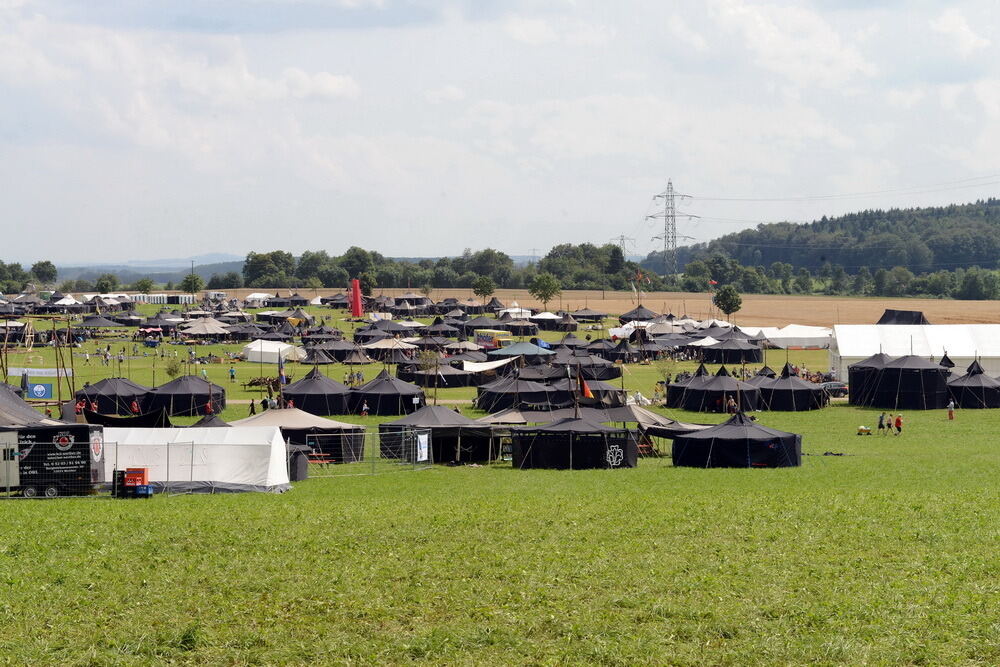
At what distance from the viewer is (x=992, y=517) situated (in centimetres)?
1966

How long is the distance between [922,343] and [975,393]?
978 centimetres

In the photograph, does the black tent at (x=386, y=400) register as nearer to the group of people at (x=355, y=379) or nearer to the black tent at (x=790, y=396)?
the group of people at (x=355, y=379)

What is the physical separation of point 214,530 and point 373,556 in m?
3.18

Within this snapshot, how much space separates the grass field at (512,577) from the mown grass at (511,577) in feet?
0.14

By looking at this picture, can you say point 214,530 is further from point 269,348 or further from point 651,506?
point 269,348

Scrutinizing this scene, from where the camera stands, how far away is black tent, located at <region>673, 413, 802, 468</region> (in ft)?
96.9

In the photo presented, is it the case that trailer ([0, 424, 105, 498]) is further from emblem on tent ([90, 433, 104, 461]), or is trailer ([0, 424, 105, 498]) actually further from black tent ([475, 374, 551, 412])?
black tent ([475, 374, 551, 412])

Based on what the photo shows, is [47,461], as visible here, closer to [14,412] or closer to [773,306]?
[14,412]

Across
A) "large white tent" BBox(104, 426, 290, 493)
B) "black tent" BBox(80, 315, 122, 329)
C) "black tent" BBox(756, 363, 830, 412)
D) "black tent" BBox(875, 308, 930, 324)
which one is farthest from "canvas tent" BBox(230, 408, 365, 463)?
"black tent" BBox(80, 315, 122, 329)

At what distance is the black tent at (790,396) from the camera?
46312 mm

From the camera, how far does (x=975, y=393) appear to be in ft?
152

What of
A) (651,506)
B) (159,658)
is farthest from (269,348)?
(159,658)

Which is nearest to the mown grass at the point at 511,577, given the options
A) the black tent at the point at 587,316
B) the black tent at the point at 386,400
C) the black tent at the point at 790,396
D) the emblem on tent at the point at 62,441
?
the emblem on tent at the point at 62,441

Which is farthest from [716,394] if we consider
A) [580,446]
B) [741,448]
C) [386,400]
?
[580,446]
